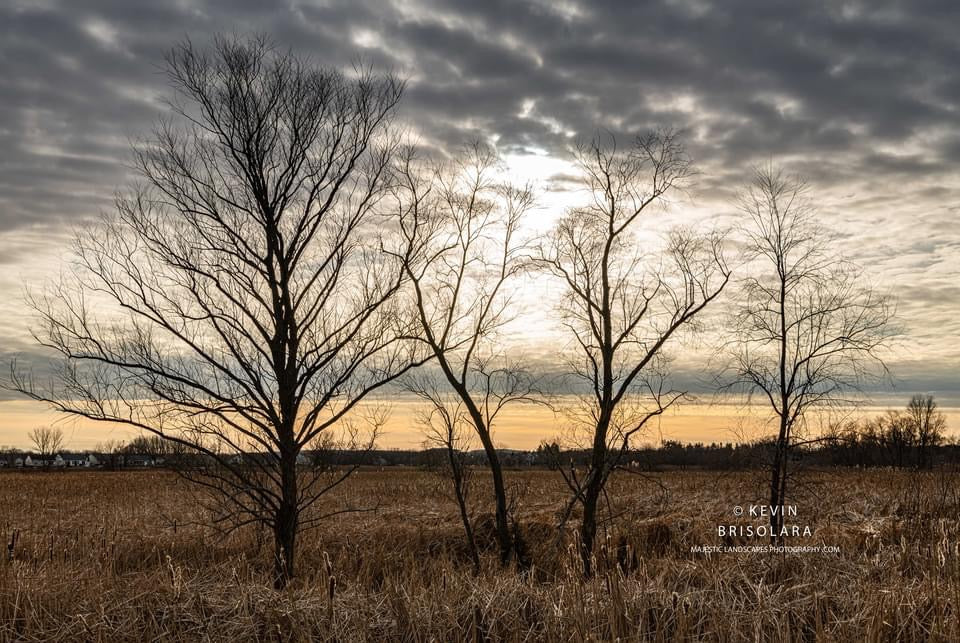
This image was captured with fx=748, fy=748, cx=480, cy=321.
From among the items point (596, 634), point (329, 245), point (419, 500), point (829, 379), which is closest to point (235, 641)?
point (596, 634)

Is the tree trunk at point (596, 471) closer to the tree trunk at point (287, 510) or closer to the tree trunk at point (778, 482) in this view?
the tree trunk at point (778, 482)

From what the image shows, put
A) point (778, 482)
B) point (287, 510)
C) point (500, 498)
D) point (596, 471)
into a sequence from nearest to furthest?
1. point (287, 510)
2. point (778, 482)
3. point (596, 471)
4. point (500, 498)

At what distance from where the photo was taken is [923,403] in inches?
3263

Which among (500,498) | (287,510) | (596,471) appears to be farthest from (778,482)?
(287,510)

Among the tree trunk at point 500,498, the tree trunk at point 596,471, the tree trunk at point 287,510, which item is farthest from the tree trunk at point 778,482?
the tree trunk at point 287,510

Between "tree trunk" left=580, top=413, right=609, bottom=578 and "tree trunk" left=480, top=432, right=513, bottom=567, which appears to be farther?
"tree trunk" left=480, top=432, right=513, bottom=567

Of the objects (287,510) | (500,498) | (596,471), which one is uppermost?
(596,471)

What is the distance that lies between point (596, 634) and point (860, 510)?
16348 mm

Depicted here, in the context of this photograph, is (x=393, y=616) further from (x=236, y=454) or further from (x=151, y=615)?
(x=236, y=454)

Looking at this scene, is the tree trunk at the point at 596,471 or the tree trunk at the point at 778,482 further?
the tree trunk at the point at 596,471

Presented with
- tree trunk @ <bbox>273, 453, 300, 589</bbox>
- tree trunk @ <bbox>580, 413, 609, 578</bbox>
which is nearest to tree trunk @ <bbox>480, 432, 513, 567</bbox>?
tree trunk @ <bbox>580, 413, 609, 578</bbox>

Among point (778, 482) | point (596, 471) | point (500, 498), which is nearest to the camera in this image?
point (778, 482)

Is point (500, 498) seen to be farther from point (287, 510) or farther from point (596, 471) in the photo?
point (287, 510)

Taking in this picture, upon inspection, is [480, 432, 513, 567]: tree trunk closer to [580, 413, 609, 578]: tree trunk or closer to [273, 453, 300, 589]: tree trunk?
[580, 413, 609, 578]: tree trunk
